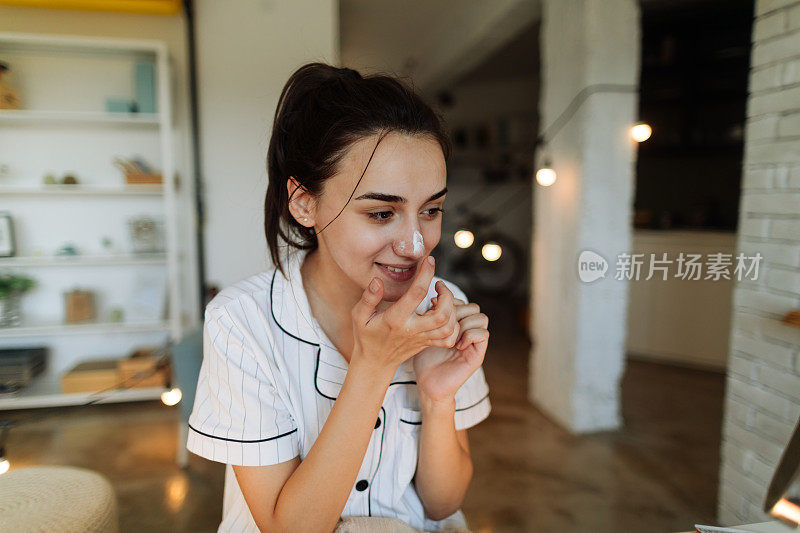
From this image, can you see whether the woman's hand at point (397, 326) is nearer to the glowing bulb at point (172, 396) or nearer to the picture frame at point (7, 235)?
the glowing bulb at point (172, 396)

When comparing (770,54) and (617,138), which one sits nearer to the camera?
(770,54)

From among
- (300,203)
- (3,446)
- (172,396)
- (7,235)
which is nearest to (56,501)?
Result: (3,446)

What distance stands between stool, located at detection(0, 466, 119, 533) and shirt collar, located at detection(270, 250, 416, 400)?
45 centimetres

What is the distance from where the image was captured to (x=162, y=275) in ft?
6.16

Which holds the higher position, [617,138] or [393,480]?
[617,138]

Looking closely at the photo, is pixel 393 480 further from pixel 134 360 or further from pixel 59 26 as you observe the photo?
pixel 59 26

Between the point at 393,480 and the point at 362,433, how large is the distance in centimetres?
23

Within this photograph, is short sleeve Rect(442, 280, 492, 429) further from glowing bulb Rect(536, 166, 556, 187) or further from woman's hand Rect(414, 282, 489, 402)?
glowing bulb Rect(536, 166, 556, 187)

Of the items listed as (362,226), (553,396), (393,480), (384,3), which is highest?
(384,3)

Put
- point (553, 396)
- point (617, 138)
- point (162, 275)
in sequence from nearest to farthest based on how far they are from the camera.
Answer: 1. point (617, 138)
2. point (162, 275)
3. point (553, 396)

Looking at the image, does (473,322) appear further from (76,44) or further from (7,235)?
(76,44)

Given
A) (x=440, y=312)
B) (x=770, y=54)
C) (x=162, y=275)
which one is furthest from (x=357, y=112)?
(x=162, y=275)

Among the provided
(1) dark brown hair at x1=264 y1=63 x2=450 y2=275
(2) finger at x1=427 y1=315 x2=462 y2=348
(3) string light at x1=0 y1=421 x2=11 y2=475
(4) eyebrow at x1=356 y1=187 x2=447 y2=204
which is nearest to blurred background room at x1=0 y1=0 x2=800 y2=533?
(3) string light at x1=0 y1=421 x2=11 y2=475

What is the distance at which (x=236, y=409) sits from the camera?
71 cm
